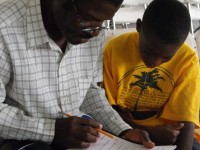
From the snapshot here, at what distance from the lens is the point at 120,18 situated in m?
2.32

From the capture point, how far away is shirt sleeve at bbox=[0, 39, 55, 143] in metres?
0.81

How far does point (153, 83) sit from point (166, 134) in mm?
221

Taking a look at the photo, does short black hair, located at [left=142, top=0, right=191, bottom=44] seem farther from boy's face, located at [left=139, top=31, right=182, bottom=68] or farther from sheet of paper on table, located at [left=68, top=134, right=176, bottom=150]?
sheet of paper on table, located at [left=68, top=134, right=176, bottom=150]

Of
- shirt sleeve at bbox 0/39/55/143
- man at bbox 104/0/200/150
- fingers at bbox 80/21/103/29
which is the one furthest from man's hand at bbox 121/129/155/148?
fingers at bbox 80/21/103/29

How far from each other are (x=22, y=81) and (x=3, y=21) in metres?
0.17

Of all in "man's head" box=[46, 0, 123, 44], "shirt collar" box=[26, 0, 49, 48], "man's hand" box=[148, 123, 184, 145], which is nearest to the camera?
"man's head" box=[46, 0, 123, 44]

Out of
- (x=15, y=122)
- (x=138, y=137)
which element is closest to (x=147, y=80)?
→ (x=138, y=137)

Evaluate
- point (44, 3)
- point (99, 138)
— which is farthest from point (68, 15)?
point (99, 138)

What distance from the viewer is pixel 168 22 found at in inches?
38.7

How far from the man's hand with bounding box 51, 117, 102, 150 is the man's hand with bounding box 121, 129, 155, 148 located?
131mm

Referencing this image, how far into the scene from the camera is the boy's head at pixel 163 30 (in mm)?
980

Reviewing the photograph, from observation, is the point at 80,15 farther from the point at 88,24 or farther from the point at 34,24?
Answer: the point at 34,24

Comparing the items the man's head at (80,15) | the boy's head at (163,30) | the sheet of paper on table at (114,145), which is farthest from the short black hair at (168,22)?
the sheet of paper on table at (114,145)

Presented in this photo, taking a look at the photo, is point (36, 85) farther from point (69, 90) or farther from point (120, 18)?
point (120, 18)
